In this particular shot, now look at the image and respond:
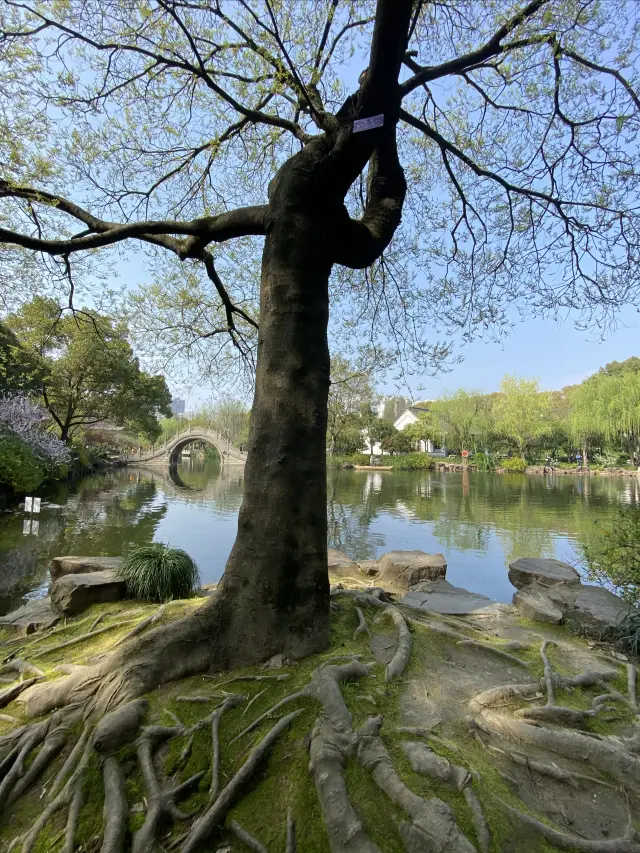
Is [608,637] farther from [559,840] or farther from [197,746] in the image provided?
[197,746]

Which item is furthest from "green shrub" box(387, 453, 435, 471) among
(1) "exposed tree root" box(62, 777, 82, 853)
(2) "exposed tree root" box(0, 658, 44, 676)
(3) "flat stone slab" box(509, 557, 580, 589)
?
(1) "exposed tree root" box(62, 777, 82, 853)

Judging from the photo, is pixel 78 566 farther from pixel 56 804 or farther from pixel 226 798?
pixel 226 798

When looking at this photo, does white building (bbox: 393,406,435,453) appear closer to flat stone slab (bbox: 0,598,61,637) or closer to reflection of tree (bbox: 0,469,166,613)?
reflection of tree (bbox: 0,469,166,613)

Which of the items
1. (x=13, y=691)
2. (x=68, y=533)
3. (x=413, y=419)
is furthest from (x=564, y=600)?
(x=413, y=419)

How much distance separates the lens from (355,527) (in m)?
14.4

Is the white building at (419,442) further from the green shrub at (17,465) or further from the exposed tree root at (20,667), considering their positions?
the exposed tree root at (20,667)

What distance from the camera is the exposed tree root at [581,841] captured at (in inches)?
65.6

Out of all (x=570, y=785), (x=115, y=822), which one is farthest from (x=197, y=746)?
(x=570, y=785)

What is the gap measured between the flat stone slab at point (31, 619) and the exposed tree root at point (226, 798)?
4.14 meters

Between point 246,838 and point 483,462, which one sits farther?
point 483,462

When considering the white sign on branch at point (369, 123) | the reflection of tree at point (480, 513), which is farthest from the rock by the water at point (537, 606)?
the reflection of tree at point (480, 513)

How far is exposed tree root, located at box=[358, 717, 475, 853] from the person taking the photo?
1.58 meters

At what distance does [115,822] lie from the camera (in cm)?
181

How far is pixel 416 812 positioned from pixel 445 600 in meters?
3.99
